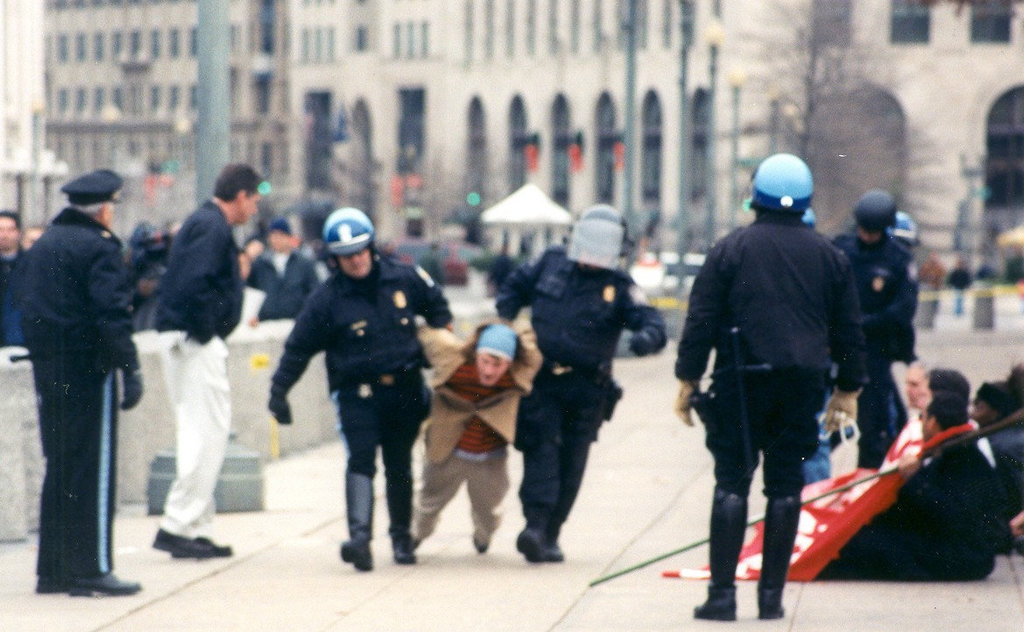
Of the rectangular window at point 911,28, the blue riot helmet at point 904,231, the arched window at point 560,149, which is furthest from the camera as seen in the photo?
the arched window at point 560,149

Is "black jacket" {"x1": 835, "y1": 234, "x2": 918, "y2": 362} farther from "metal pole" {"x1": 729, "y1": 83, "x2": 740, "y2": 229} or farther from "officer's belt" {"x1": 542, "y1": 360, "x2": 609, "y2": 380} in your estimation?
"metal pole" {"x1": 729, "y1": 83, "x2": 740, "y2": 229}

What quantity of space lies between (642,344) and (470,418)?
36.0 inches

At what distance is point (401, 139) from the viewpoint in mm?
109812

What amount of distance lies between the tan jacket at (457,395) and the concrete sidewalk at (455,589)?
0.61m

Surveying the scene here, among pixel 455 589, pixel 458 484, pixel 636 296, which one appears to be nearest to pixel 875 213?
pixel 636 296

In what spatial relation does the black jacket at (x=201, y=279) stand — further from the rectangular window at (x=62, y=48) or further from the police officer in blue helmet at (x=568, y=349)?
the rectangular window at (x=62, y=48)

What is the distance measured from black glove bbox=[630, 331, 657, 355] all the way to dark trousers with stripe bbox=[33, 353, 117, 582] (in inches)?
93.6

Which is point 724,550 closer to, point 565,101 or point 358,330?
point 358,330

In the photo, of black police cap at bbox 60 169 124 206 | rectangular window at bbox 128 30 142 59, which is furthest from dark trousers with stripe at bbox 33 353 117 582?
rectangular window at bbox 128 30 142 59

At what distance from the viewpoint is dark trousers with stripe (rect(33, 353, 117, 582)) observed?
854cm

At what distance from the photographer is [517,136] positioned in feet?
339

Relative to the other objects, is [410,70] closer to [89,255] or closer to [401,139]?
[401,139]

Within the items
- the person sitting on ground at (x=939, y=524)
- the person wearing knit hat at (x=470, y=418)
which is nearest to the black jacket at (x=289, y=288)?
the person wearing knit hat at (x=470, y=418)

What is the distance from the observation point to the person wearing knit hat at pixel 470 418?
955cm
